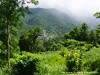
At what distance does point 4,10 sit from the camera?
28172mm

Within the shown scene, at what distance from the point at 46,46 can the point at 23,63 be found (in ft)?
285

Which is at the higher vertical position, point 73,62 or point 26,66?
Result: point 26,66

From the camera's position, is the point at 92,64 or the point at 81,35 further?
the point at 81,35

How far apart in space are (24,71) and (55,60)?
11903 mm

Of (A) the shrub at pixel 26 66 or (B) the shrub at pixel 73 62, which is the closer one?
(A) the shrub at pixel 26 66

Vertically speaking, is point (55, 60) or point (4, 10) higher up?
point (4, 10)

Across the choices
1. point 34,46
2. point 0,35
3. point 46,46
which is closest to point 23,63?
point 0,35

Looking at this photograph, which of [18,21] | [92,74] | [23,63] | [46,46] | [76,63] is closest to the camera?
[23,63]

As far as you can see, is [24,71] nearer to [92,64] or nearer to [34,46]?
[92,64]

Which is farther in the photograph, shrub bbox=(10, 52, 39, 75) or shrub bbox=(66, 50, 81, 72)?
shrub bbox=(66, 50, 81, 72)

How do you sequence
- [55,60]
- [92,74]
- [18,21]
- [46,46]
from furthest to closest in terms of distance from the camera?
[46,46] → [18,21] → [55,60] → [92,74]

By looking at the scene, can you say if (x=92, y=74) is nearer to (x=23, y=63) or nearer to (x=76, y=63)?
(x=76, y=63)

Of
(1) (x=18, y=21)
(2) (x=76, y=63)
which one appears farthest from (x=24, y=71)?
(1) (x=18, y=21)

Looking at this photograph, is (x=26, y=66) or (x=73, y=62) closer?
(x=26, y=66)
